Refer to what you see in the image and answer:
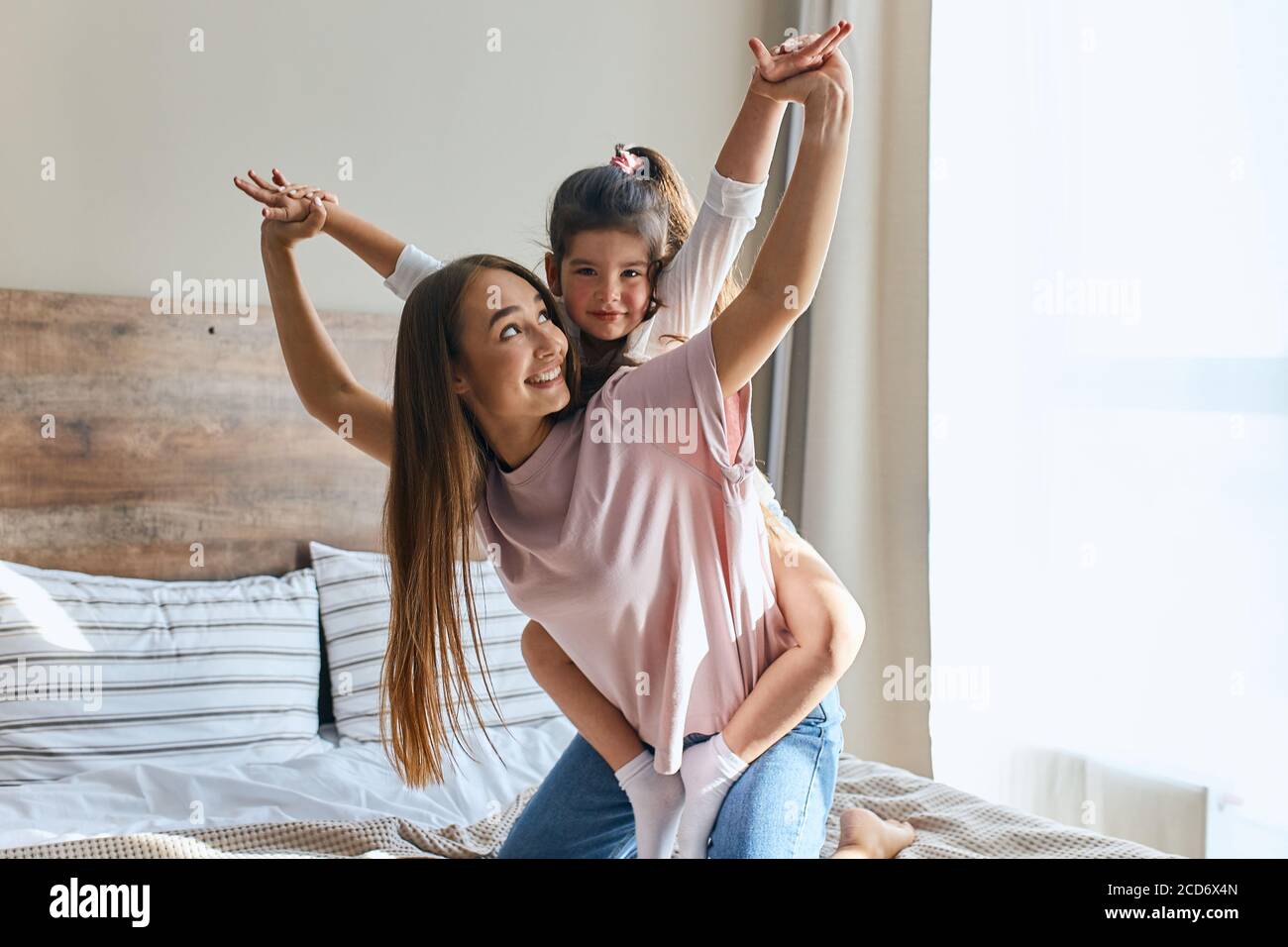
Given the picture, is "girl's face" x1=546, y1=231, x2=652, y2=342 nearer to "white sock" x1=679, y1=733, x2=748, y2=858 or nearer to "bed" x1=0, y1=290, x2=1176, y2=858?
"white sock" x1=679, y1=733, x2=748, y2=858

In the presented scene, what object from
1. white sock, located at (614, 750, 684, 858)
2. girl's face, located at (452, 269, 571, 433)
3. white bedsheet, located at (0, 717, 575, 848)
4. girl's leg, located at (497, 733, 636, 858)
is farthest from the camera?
white bedsheet, located at (0, 717, 575, 848)

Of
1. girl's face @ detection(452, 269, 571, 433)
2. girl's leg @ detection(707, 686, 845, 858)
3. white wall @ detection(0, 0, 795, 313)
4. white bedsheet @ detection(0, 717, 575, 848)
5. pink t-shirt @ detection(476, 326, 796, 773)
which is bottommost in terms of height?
white bedsheet @ detection(0, 717, 575, 848)

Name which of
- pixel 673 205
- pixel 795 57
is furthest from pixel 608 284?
pixel 795 57

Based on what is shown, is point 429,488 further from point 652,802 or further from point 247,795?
point 247,795

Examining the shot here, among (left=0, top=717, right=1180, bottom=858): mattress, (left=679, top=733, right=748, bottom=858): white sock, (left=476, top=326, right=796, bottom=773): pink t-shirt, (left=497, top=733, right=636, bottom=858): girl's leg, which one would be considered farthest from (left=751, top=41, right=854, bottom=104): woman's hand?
(left=0, top=717, right=1180, bottom=858): mattress

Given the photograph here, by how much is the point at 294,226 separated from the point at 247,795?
1.04m

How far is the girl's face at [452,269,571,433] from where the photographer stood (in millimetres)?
1192

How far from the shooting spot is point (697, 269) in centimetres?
138

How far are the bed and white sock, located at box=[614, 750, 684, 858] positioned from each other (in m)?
0.50

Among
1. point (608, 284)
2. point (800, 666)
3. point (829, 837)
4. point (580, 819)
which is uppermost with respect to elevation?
point (608, 284)

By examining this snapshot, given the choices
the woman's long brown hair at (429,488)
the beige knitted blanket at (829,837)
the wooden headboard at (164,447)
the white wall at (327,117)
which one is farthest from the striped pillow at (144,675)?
the woman's long brown hair at (429,488)

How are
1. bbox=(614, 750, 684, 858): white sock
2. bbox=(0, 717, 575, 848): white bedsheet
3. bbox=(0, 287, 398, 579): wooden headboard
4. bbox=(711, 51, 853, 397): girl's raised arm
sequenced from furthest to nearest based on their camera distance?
bbox=(0, 287, 398, 579): wooden headboard → bbox=(0, 717, 575, 848): white bedsheet → bbox=(614, 750, 684, 858): white sock → bbox=(711, 51, 853, 397): girl's raised arm

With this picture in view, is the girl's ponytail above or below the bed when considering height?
above
